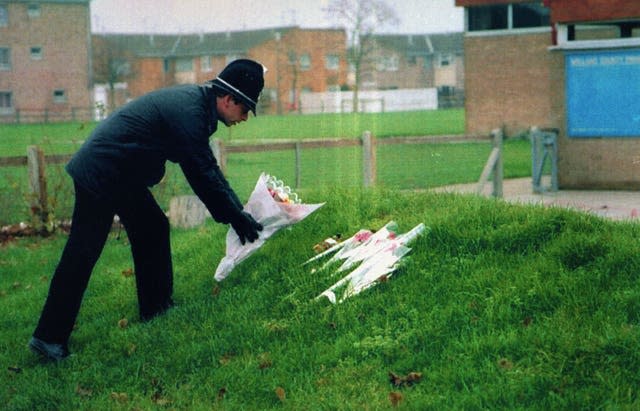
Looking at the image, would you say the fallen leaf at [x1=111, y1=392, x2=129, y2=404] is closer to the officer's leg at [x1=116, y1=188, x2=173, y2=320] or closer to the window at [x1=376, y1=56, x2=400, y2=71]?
the officer's leg at [x1=116, y1=188, x2=173, y2=320]

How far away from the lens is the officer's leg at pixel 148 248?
275 inches

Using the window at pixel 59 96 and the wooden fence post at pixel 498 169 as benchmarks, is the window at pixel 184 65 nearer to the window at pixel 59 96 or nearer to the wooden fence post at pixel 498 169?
the window at pixel 59 96

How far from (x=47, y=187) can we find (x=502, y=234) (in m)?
8.06

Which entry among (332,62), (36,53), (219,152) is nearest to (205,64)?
(332,62)

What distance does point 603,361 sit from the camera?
4.89 metres

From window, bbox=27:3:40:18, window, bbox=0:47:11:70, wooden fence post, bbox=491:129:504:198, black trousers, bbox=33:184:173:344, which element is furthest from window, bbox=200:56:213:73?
black trousers, bbox=33:184:173:344

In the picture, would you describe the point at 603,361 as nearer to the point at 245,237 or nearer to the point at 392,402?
the point at 392,402

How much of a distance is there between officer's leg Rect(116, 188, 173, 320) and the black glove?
2.05 ft

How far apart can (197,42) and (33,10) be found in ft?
67.2

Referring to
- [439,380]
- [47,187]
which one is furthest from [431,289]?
[47,187]

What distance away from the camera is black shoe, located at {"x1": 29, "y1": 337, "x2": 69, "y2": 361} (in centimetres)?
663

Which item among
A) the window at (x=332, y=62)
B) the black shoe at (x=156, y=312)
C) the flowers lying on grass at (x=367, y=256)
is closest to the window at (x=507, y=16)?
the flowers lying on grass at (x=367, y=256)

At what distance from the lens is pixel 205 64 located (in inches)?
3590

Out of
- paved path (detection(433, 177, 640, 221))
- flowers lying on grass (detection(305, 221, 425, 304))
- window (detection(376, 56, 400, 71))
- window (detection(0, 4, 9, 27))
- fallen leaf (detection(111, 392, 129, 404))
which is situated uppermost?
window (detection(0, 4, 9, 27))
